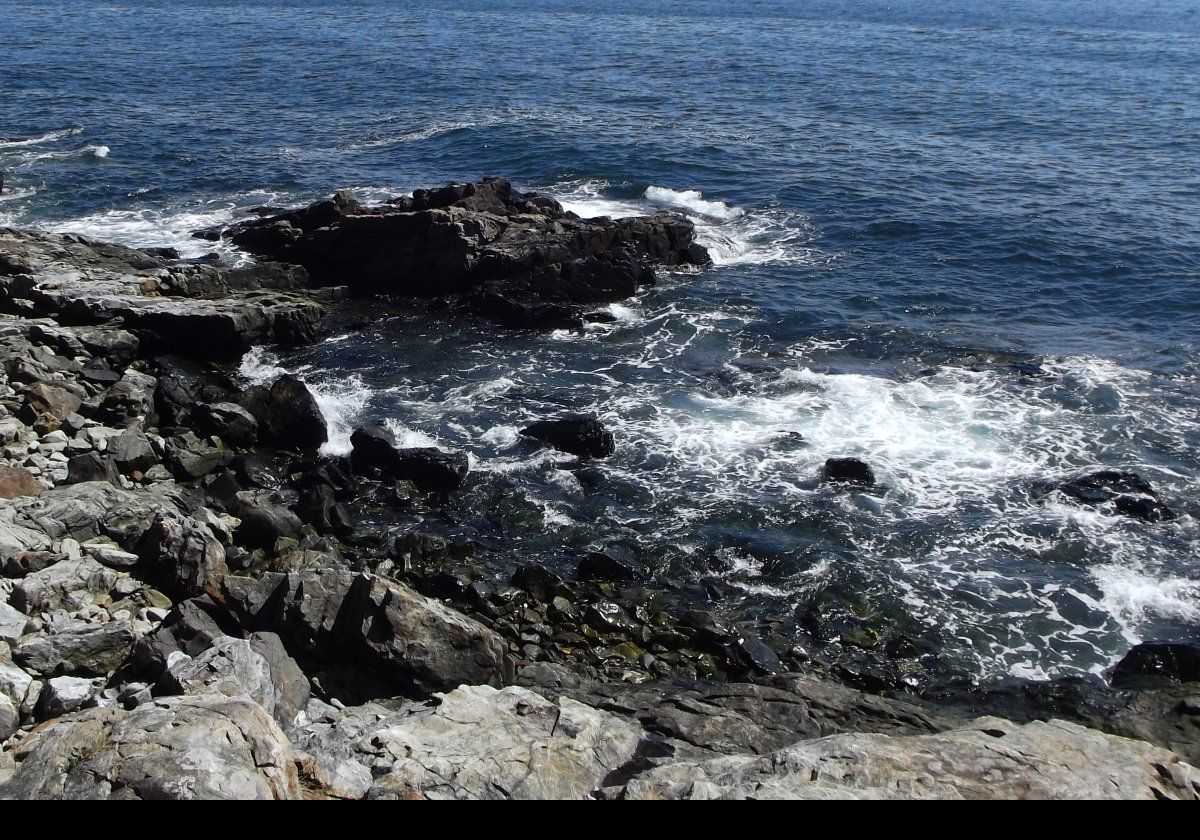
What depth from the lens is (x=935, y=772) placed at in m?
13.0

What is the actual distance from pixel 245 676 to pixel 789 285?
29.5m

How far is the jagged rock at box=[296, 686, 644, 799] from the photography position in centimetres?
1288

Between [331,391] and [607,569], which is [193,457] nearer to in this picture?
[331,391]

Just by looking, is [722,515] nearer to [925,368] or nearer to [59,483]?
[925,368]

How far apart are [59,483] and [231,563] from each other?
4.93 meters

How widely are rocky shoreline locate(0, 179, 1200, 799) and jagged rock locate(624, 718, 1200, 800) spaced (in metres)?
0.05

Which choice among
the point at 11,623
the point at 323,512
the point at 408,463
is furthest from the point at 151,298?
the point at 11,623

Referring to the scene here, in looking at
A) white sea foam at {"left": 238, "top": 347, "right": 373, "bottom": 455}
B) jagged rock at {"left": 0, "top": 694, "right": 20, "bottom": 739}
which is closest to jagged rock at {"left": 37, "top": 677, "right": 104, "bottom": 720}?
jagged rock at {"left": 0, "top": 694, "right": 20, "bottom": 739}

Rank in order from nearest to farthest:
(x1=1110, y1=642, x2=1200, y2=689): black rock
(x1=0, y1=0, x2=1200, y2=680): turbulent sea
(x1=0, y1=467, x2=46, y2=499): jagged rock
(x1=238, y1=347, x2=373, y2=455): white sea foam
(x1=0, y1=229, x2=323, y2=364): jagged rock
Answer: (x1=1110, y1=642, x2=1200, y2=689): black rock → (x1=0, y1=467, x2=46, y2=499): jagged rock → (x1=0, y1=0, x2=1200, y2=680): turbulent sea → (x1=238, y1=347, x2=373, y2=455): white sea foam → (x1=0, y1=229, x2=323, y2=364): jagged rock

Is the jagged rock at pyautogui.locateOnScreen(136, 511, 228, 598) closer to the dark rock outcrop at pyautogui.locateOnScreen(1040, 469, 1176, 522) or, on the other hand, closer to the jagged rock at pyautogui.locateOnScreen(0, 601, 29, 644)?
the jagged rock at pyautogui.locateOnScreen(0, 601, 29, 644)

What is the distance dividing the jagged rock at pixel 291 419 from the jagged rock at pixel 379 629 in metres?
9.75

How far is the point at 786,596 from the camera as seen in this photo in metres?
21.5

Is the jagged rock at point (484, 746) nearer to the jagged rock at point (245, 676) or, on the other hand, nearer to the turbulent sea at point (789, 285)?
the jagged rock at point (245, 676)
